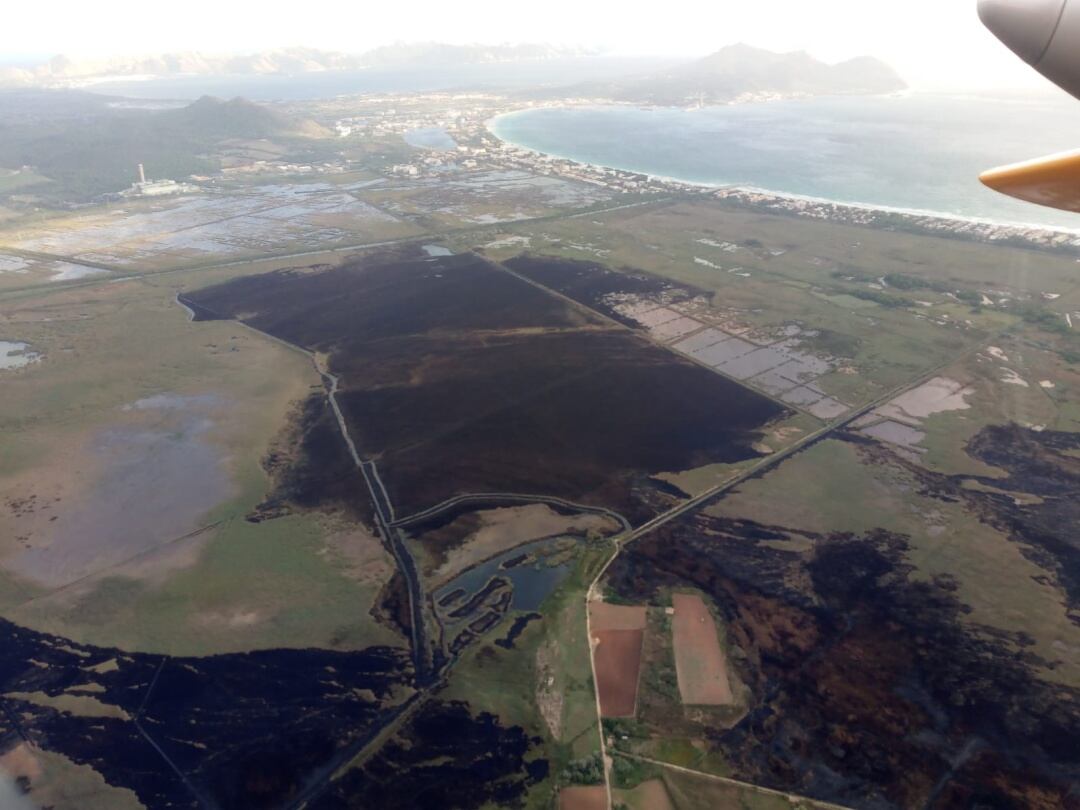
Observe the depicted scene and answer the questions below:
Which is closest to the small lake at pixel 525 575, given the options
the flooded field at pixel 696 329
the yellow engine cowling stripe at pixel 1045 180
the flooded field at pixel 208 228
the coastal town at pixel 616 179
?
the flooded field at pixel 696 329

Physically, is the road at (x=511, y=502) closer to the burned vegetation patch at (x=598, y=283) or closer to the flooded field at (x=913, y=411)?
the flooded field at (x=913, y=411)

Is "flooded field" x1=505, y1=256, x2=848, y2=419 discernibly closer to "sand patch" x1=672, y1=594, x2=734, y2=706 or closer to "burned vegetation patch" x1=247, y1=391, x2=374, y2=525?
"sand patch" x1=672, y1=594, x2=734, y2=706

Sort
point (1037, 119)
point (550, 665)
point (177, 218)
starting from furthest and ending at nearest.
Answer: point (1037, 119)
point (177, 218)
point (550, 665)

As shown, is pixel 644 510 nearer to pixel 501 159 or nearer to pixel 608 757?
pixel 608 757

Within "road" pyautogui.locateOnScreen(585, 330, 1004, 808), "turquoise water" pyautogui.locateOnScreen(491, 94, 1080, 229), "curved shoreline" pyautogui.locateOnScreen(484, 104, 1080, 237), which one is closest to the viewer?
"road" pyautogui.locateOnScreen(585, 330, 1004, 808)

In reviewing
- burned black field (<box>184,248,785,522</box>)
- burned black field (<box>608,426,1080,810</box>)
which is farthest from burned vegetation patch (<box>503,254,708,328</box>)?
burned black field (<box>608,426,1080,810</box>)

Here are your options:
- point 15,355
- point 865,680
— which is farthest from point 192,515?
point 865,680

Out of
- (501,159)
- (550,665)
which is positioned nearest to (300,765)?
(550,665)
